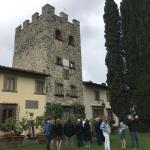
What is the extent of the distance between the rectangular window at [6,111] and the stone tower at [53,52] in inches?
164

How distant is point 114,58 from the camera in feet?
88.6

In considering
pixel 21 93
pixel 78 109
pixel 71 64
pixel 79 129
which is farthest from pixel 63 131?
pixel 71 64

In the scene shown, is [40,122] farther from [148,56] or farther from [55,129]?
[148,56]

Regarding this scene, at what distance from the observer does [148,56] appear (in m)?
24.7

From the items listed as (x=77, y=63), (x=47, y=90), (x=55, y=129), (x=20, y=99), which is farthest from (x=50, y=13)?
(x=55, y=129)

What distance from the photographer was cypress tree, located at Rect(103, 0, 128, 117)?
26.2 meters

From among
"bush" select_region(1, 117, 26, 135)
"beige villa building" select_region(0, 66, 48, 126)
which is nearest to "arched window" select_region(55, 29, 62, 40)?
"beige villa building" select_region(0, 66, 48, 126)

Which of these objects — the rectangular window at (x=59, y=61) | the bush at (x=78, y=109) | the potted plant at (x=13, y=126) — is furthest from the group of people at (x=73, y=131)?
the rectangular window at (x=59, y=61)

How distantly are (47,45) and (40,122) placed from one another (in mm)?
8790

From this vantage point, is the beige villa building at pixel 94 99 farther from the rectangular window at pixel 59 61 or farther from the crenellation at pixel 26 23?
the crenellation at pixel 26 23

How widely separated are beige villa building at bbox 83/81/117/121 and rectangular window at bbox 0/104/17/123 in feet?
33.8

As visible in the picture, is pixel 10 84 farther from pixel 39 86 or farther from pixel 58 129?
pixel 58 129

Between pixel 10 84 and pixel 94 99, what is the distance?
41.6 ft

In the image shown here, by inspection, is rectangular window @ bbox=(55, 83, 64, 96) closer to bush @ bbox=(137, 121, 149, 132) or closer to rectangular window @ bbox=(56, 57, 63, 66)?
rectangular window @ bbox=(56, 57, 63, 66)
